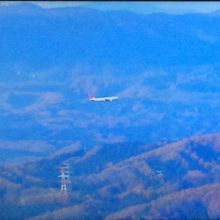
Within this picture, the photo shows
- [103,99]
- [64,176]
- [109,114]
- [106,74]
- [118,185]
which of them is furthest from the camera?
[106,74]

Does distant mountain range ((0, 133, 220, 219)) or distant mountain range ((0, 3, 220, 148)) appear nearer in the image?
distant mountain range ((0, 133, 220, 219))

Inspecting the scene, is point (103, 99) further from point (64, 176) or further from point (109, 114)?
point (64, 176)

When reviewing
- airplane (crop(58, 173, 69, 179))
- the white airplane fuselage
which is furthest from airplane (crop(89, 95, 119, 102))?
airplane (crop(58, 173, 69, 179))

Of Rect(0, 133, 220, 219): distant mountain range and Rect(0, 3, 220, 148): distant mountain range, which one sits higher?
Rect(0, 3, 220, 148): distant mountain range

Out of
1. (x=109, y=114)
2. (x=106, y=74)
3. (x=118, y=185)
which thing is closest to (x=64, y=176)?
(x=118, y=185)

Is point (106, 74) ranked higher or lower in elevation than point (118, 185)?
higher

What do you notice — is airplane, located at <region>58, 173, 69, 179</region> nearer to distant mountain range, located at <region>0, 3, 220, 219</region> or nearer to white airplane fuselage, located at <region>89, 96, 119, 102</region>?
distant mountain range, located at <region>0, 3, 220, 219</region>

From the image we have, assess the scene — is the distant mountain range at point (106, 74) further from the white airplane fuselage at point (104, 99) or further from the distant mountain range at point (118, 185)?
the distant mountain range at point (118, 185)

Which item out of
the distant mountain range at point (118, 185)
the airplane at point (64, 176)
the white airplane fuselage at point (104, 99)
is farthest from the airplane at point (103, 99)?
the airplane at point (64, 176)
